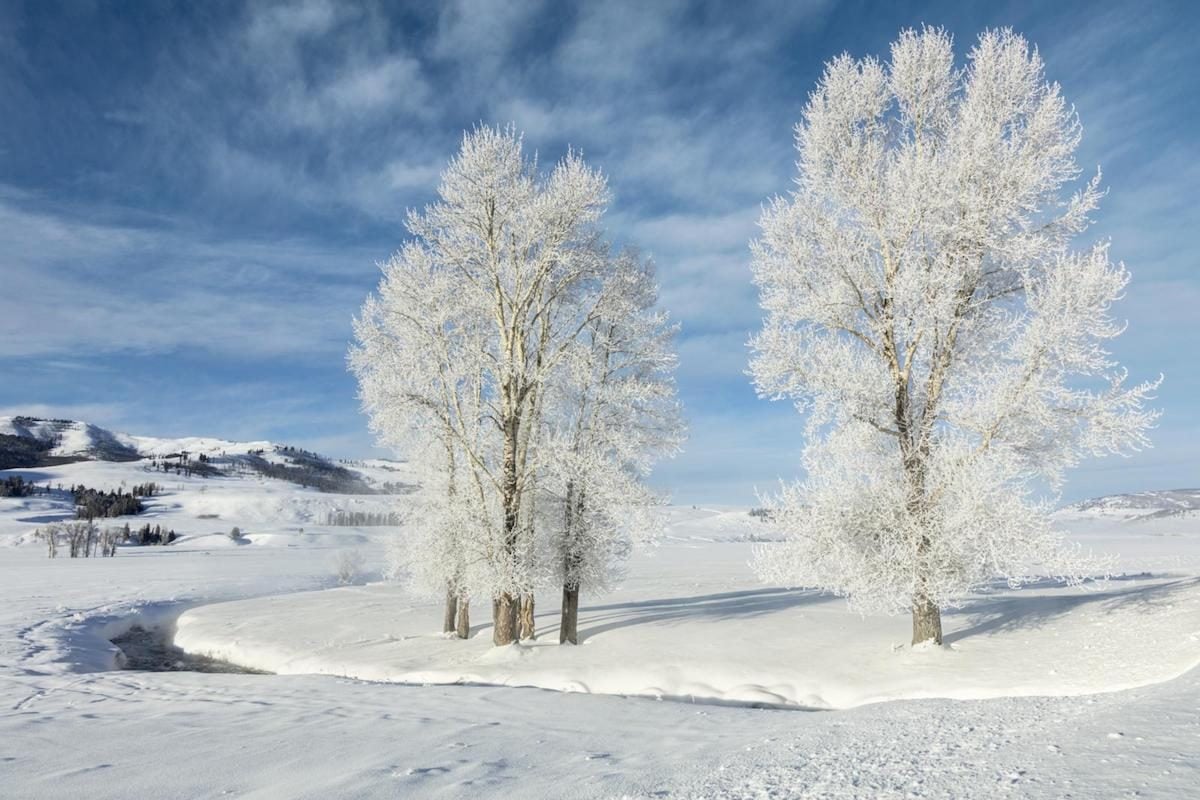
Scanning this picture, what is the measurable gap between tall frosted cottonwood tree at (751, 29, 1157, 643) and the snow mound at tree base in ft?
4.65

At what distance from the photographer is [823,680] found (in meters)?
12.6

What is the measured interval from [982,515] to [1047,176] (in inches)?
261

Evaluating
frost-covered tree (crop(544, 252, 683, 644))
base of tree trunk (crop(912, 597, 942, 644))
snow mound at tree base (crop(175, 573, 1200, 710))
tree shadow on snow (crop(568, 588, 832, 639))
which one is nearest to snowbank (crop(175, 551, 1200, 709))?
snow mound at tree base (crop(175, 573, 1200, 710))

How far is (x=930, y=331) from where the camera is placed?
1315 cm

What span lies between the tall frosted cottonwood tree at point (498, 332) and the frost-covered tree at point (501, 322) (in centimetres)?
3

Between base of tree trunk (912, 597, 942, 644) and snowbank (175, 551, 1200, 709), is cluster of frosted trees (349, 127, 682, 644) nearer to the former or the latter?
snowbank (175, 551, 1200, 709)

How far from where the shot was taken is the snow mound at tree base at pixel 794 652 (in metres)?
11.4

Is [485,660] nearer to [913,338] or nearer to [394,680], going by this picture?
[394,680]

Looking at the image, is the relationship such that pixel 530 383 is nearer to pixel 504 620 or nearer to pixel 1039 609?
pixel 504 620

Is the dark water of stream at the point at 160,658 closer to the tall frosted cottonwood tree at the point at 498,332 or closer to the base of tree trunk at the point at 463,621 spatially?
the base of tree trunk at the point at 463,621

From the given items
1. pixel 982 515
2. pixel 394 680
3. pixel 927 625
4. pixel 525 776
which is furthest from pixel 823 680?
pixel 394 680

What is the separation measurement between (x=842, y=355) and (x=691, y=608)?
1401cm

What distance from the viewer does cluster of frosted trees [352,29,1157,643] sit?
12.3 m

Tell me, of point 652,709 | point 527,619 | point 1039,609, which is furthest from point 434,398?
point 1039,609
